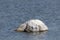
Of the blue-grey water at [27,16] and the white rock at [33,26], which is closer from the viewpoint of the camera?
the blue-grey water at [27,16]

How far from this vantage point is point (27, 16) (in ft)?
53.8

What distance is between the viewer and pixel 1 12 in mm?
17891

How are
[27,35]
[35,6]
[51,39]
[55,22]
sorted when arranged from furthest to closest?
[35,6] < [55,22] < [27,35] < [51,39]

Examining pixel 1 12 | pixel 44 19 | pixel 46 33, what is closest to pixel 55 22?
pixel 44 19

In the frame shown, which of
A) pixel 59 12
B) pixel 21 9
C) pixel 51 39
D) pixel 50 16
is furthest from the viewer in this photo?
pixel 21 9

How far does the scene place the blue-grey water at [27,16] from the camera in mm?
12617

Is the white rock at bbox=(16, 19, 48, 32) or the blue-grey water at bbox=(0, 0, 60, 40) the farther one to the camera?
the white rock at bbox=(16, 19, 48, 32)

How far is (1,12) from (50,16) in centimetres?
267

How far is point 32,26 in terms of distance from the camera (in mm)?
13219

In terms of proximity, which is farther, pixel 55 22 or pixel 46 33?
pixel 55 22

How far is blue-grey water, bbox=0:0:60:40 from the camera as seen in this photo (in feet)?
41.4

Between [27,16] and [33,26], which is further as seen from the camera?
[27,16]

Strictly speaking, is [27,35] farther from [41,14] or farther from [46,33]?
[41,14]

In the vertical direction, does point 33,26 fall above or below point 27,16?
below
